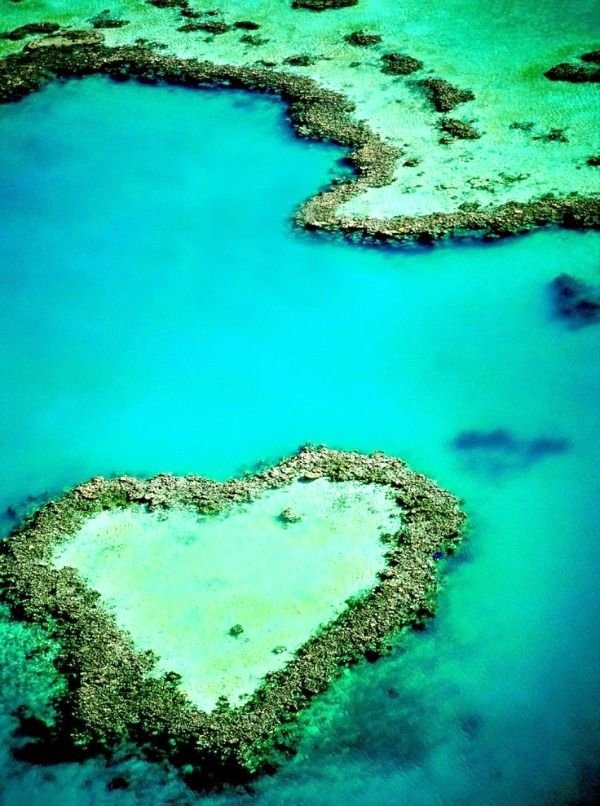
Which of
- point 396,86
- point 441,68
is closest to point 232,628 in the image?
point 396,86

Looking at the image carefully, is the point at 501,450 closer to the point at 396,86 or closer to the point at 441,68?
the point at 396,86

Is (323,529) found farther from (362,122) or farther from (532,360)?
(362,122)

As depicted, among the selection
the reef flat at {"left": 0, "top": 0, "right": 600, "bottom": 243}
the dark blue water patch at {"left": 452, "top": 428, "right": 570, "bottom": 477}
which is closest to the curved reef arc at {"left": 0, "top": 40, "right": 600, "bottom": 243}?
the reef flat at {"left": 0, "top": 0, "right": 600, "bottom": 243}

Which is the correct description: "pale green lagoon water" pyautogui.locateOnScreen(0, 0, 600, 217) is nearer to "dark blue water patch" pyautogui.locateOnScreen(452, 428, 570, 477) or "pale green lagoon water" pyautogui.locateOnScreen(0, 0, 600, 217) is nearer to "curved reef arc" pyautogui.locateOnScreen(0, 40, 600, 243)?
"curved reef arc" pyautogui.locateOnScreen(0, 40, 600, 243)

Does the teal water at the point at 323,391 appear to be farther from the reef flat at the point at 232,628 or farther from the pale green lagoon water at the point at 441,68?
the pale green lagoon water at the point at 441,68

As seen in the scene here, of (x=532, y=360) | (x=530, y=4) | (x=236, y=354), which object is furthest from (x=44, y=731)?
(x=530, y=4)

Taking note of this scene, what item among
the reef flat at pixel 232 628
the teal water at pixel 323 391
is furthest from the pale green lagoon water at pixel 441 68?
the reef flat at pixel 232 628
